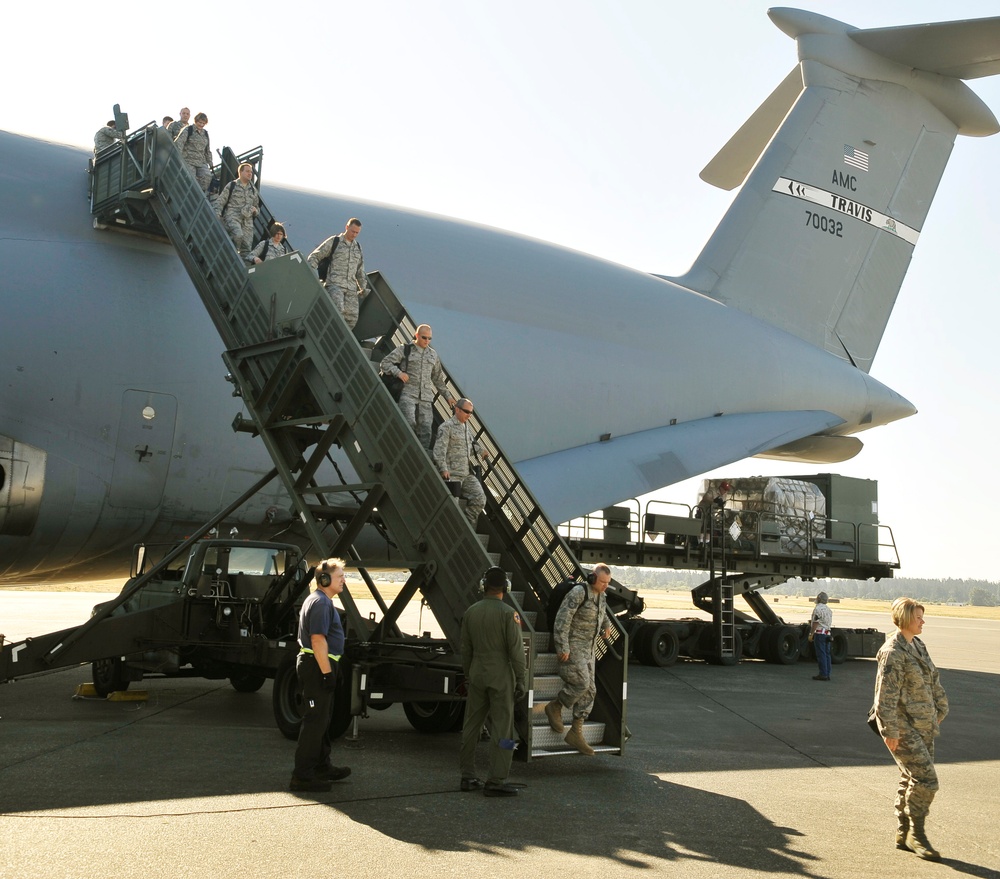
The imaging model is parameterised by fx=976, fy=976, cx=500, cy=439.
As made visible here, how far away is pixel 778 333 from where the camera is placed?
18766 mm

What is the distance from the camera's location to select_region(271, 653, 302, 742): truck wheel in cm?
825

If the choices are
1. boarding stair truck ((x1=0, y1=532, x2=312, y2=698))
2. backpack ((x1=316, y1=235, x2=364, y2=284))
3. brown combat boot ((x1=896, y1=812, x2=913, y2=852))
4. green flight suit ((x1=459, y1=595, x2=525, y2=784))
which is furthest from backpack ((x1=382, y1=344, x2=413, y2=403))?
brown combat boot ((x1=896, y1=812, x2=913, y2=852))

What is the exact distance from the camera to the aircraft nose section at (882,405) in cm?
1933

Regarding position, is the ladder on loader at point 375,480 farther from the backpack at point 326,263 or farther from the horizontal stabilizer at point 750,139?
the horizontal stabilizer at point 750,139

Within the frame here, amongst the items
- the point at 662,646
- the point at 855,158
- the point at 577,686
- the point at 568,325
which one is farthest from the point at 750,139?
the point at 577,686

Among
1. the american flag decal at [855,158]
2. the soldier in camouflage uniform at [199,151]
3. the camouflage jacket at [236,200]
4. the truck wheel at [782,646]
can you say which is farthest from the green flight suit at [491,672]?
the american flag decal at [855,158]

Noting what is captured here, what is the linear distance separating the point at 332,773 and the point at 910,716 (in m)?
3.69

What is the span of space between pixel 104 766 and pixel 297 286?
4.62m

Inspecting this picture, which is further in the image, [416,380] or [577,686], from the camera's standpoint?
[416,380]

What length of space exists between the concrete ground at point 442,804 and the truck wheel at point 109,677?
36 centimetres

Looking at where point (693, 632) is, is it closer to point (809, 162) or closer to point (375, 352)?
point (809, 162)

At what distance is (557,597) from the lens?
25.4 ft

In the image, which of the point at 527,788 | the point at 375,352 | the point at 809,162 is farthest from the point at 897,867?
the point at 809,162

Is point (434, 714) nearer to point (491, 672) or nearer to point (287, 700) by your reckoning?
point (287, 700)
